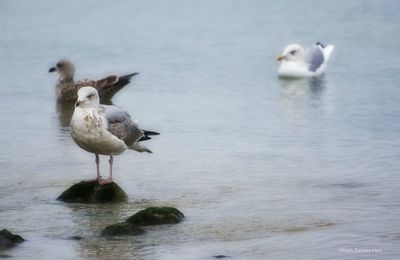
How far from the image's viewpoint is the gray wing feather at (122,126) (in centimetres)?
1001

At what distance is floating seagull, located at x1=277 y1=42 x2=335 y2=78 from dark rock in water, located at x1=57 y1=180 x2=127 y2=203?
30.0 feet

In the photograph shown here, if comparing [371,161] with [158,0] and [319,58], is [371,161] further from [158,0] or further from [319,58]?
[158,0]

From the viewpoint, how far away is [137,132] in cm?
1041

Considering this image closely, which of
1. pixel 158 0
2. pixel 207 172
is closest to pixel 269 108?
pixel 207 172

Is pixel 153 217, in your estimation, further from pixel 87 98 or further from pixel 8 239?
pixel 87 98

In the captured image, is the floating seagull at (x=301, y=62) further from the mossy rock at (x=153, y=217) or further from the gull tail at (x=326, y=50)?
the mossy rock at (x=153, y=217)

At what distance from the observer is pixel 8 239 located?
8000mm

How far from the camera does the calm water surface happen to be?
8.39 m

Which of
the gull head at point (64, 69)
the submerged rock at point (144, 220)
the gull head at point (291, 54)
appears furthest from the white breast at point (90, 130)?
the gull head at point (291, 54)

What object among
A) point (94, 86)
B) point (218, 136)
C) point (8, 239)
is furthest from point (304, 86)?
point (8, 239)

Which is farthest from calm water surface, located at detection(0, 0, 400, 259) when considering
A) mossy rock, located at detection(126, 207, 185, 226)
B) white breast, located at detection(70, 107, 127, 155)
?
white breast, located at detection(70, 107, 127, 155)

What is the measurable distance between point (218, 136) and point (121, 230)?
479cm

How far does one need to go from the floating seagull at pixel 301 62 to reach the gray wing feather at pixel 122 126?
27.3 feet

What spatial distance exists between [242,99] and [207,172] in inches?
201
